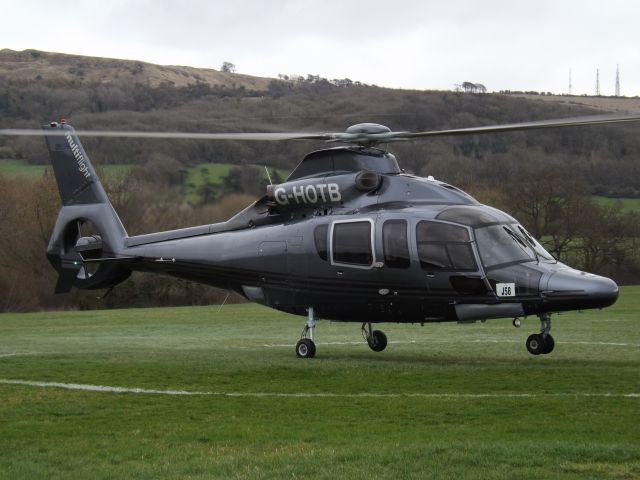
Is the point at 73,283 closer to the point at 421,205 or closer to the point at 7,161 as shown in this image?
the point at 421,205

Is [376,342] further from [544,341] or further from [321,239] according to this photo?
[544,341]

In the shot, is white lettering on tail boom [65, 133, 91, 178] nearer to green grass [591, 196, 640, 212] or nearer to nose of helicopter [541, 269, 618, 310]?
nose of helicopter [541, 269, 618, 310]

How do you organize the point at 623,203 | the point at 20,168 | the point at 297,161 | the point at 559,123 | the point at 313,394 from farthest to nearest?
the point at 623,203
the point at 20,168
the point at 297,161
the point at 559,123
the point at 313,394

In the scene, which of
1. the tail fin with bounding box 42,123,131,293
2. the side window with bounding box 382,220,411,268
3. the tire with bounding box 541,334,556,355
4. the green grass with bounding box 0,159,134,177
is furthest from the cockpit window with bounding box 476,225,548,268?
the green grass with bounding box 0,159,134,177

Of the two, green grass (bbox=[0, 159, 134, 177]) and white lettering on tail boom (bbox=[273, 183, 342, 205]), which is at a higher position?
green grass (bbox=[0, 159, 134, 177])

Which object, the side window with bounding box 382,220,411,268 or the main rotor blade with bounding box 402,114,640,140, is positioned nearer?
the main rotor blade with bounding box 402,114,640,140

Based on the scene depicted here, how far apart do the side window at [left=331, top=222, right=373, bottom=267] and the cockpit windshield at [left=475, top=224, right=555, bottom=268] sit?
7.02 feet

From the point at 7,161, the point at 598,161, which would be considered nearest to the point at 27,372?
the point at 7,161

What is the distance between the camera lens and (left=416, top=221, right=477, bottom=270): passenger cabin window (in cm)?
1806

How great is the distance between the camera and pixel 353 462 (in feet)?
32.8

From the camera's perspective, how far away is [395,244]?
18.8m

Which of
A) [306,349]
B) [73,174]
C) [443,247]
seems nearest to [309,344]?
[306,349]

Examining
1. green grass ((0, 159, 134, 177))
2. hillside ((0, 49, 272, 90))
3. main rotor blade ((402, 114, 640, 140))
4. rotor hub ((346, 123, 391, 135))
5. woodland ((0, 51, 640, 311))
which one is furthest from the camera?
hillside ((0, 49, 272, 90))

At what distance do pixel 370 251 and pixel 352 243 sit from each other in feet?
1.47
